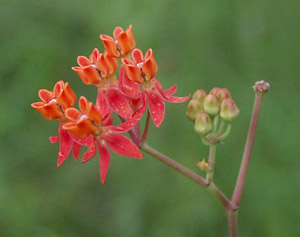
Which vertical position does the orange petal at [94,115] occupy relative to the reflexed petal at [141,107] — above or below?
below

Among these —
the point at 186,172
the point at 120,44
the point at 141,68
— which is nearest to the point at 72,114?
the point at 141,68

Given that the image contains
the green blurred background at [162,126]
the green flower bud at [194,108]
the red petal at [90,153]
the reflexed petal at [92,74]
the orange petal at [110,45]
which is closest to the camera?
the red petal at [90,153]

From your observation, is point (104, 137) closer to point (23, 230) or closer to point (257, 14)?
point (23, 230)

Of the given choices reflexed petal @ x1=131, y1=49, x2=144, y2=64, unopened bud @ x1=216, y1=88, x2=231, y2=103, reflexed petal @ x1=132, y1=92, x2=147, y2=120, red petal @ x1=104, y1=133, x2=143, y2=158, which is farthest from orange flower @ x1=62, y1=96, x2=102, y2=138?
unopened bud @ x1=216, y1=88, x2=231, y2=103

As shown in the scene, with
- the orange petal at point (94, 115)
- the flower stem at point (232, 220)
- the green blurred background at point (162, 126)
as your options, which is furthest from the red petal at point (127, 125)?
the green blurred background at point (162, 126)

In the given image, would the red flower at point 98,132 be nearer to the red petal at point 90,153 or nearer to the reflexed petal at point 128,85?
the red petal at point 90,153

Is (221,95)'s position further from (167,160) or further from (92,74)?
(92,74)

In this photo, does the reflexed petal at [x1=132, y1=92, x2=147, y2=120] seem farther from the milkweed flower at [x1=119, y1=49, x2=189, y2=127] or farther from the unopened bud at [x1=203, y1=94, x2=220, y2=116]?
the unopened bud at [x1=203, y1=94, x2=220, y2=116]

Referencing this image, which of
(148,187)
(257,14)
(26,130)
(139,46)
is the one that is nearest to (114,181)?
(148,187)
